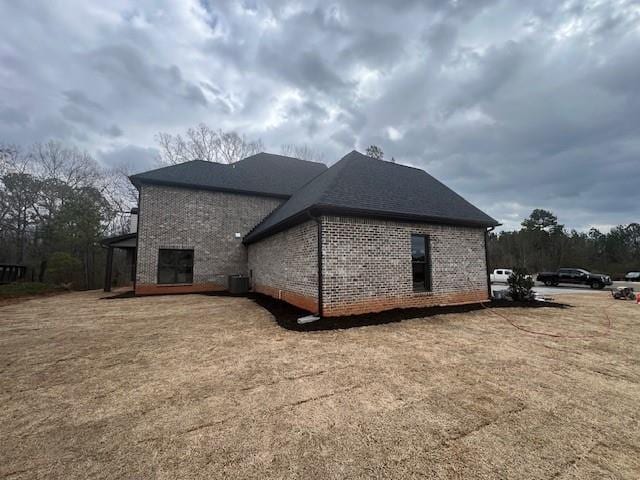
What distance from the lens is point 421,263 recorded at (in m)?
8.11

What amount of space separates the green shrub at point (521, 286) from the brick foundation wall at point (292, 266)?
7.93m

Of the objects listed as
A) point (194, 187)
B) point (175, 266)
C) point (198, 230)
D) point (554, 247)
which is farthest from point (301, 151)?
point (554, 247)

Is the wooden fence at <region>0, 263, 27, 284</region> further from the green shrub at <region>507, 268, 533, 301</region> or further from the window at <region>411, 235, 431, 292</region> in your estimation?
the green shrub at <region>507, 268, 533, 301</region>

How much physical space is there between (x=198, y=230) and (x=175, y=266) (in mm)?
2108

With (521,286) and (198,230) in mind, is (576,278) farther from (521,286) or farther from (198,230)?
(198,230)

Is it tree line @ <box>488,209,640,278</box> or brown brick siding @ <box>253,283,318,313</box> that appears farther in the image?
tree line @ <box>488,209,640,278</box>

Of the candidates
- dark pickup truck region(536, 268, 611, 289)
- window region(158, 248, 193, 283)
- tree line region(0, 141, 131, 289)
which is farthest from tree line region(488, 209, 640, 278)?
tree line region(0, 141, 131, 289)

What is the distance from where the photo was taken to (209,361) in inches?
154

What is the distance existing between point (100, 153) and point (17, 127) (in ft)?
18.5

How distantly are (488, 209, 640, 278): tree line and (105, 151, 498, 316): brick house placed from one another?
37596mm

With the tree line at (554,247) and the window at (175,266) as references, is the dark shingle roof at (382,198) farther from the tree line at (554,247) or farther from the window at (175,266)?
the tree line at (554,247)

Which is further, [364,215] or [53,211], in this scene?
[53,211]

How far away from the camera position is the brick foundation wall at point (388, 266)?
669cm

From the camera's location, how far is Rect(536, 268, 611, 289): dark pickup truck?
749 inches
